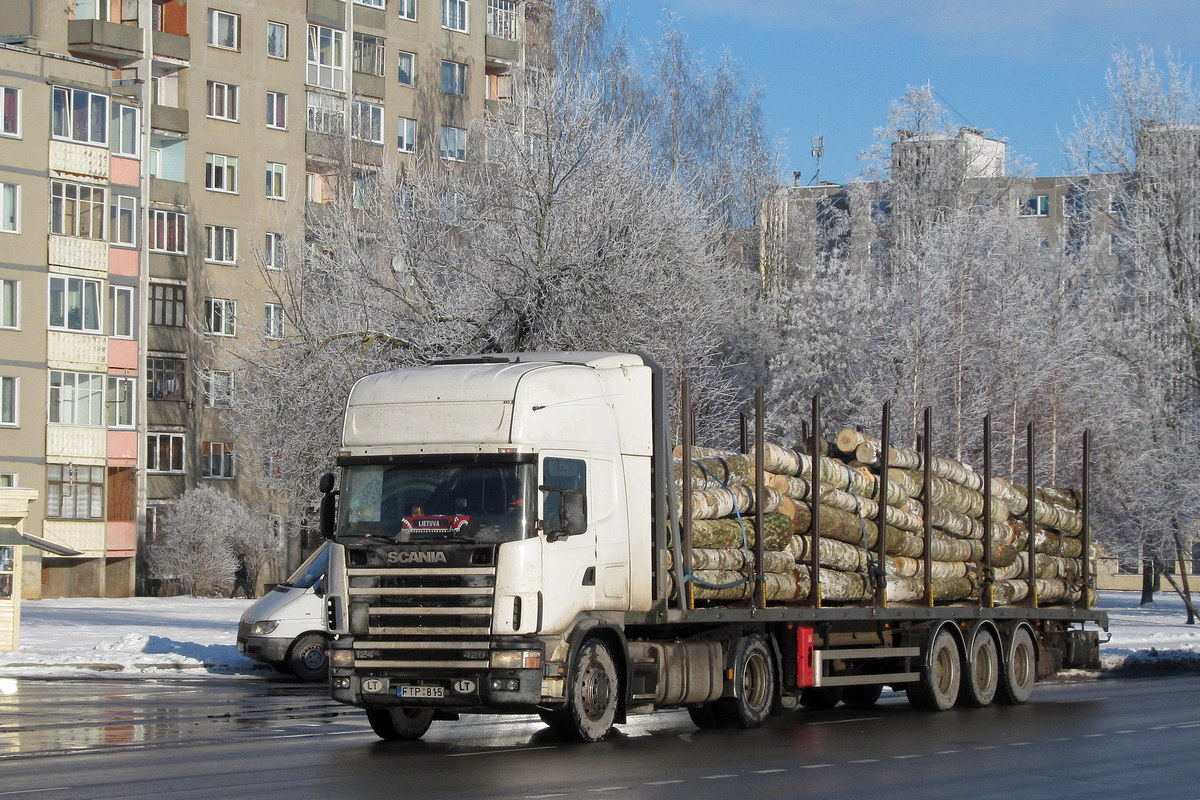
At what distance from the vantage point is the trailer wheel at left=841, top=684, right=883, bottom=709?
63.4ft

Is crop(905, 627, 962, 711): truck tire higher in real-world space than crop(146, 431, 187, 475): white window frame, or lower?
lower

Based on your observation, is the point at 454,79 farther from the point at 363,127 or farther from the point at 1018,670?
the point at 1018,670

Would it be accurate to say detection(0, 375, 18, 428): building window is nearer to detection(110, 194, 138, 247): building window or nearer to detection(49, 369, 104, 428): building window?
detection(49, 369, 104, 428): building window

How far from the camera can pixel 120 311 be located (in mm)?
56938

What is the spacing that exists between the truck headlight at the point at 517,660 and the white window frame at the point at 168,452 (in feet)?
165

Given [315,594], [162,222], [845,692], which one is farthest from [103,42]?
[845,692]

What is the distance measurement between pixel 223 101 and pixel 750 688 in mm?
52910

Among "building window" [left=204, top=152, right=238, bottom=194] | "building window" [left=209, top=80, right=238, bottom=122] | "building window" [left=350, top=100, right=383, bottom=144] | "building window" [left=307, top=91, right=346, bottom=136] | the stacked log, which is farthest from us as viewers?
"building window" [left=209, top=80, right=238, bottom=122]

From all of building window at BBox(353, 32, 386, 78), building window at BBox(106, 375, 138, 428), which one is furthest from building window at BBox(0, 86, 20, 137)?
building window at BBox(353, 32, 386, 78)

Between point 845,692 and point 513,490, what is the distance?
315 inches

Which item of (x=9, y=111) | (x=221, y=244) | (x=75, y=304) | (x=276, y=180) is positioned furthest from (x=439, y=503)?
(x=276, y=180)

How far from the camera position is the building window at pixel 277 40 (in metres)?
65.4

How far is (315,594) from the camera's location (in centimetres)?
2256

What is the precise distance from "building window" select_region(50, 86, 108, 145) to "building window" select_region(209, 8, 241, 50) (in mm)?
9543
